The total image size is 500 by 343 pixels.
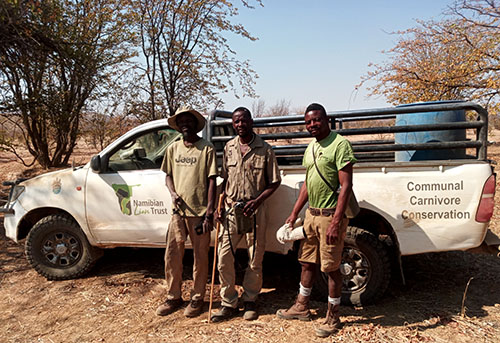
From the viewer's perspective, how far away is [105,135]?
14227 mm

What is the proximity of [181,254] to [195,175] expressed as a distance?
0.79 metres

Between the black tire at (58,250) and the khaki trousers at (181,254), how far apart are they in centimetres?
129

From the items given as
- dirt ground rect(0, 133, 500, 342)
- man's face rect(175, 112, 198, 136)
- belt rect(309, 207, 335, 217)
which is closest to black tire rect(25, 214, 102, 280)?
dirt ground rect(0, 133, 500, 342)

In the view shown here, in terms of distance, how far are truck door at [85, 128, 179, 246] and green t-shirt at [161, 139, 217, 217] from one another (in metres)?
0.53

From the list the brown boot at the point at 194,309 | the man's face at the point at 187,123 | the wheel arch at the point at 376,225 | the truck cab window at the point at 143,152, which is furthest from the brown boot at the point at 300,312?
the truck cab window at the point at 143,152

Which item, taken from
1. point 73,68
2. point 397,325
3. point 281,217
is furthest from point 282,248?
point 73,68

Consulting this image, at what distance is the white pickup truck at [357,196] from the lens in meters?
3.33

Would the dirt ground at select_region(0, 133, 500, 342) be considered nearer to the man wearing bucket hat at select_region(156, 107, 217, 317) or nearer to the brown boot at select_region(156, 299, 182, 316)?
the brown boot at select_region(156, 299, 182, 316)

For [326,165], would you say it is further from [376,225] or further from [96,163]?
[96,163]

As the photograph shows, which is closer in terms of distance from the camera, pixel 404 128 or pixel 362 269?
pixel 404 128

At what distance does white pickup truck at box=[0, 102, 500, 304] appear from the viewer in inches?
131

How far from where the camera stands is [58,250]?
4.40 metres

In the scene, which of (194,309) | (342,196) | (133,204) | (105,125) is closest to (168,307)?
(194,309)

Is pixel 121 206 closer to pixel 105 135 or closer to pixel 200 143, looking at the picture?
pixel 200 143
